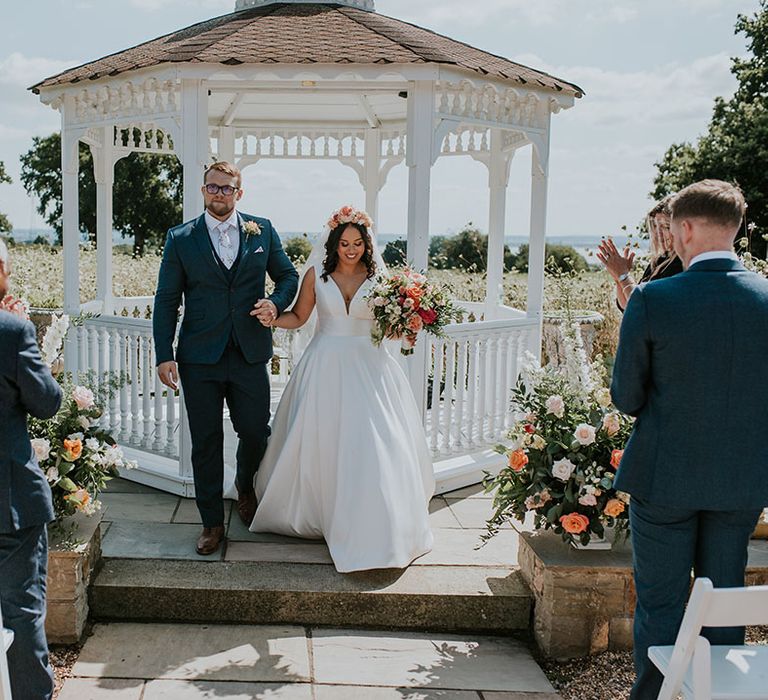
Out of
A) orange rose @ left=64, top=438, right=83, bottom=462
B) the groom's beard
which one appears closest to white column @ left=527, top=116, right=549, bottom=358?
the groom's beard

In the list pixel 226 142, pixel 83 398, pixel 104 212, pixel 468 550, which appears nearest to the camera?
pixel 83 398

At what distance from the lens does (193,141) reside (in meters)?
6.02

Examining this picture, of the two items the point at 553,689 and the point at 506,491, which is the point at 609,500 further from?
the point at 553,689

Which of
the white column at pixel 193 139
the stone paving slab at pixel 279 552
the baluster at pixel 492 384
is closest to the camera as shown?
the stone paving slab at pixel 279 552

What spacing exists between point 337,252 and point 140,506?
2.21 m

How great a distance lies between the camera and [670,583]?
319 cm

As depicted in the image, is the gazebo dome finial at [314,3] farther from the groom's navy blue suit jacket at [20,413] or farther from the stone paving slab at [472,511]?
the groom's navy blue suit jacket at [20,413]

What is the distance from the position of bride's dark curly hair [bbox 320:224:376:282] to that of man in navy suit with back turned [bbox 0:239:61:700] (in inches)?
90.7

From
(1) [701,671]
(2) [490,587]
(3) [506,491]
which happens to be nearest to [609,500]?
(3) [506,491]

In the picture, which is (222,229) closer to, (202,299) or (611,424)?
(202,299)

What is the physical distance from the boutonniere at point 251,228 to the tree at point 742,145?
68.8 feet

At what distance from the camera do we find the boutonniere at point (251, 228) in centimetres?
506

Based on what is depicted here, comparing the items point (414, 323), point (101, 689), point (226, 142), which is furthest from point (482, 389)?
point (226, 142)

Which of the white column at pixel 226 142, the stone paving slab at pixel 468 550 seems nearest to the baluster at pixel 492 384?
the stone paving slab at pixel 468 550
